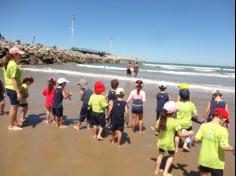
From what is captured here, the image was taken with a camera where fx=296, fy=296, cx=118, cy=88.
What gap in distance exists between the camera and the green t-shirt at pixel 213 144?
4.32 m

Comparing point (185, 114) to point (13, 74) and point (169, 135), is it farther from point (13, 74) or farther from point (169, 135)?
point (13, 74)

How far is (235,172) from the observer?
5645mm

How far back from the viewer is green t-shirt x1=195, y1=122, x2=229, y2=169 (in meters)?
4.32

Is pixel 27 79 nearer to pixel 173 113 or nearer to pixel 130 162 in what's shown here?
pixel 130 162

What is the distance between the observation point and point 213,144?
4395 millimetres

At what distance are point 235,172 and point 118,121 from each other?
271 cm

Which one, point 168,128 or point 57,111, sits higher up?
point 168,128

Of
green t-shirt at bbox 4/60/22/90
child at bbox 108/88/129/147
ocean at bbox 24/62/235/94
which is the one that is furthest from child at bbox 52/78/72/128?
ocean at bbox 24/62/235/94

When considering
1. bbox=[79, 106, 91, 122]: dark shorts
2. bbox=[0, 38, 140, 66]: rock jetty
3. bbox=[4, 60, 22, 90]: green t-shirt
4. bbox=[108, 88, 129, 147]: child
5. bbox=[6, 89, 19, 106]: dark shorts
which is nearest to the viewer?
bbox=[108, 88, 129, 147]: child

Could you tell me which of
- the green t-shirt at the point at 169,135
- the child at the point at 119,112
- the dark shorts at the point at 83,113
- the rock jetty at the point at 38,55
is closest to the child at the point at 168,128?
the green t-shirt at the point at 169,135

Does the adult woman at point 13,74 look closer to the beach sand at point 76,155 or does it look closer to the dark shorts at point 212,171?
the beach sand at point 76,155

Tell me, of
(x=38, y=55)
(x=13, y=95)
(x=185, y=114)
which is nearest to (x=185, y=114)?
(x=185, y=114)

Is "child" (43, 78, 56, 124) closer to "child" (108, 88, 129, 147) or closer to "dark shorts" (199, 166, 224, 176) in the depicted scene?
"child" (108, 88, 129, 147)

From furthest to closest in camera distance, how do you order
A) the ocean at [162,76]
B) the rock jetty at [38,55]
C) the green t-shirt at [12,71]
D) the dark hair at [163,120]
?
the rock jetty at [38,55]
the ocean at [162,76]
the green t-shirt at [12,71]
the dark hair at [163,120]
